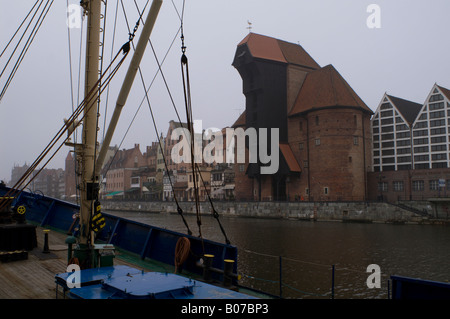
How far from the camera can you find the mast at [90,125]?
9.42 meters

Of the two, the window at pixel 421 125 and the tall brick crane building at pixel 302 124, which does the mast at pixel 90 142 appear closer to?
the tall brick crane building at pixel 302 124

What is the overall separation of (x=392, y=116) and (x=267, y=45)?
2391 cm

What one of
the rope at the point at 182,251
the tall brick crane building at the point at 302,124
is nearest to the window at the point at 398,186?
the tall brick crane building at the point at 302,124

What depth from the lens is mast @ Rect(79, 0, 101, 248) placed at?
942 centimetres

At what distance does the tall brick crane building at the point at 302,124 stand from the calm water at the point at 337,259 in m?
22.1

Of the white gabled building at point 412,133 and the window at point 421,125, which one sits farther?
the window at point 421,125

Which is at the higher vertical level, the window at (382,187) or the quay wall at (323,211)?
the window at (382,187)

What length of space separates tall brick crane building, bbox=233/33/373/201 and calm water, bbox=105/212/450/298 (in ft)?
72.5

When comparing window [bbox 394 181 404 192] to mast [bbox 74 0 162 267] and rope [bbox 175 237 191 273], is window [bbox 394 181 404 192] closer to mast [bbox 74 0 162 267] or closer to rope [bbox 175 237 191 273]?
rope [bbox 175 237 191 273]

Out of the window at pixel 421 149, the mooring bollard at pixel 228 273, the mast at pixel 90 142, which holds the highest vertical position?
the window at pixel 421 149

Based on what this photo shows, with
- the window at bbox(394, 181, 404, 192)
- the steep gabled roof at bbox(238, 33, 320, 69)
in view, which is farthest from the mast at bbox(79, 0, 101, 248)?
the steep gabled roof at bbox(238, 33, 320, 69)

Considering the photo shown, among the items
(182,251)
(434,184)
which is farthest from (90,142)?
(434,184)

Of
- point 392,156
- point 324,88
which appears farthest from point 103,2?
point 392,156
